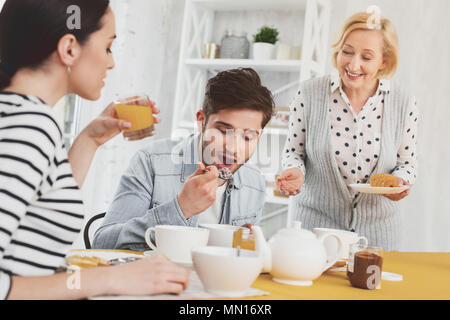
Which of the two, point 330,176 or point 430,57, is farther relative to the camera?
point 430,57

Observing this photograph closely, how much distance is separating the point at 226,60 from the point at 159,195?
1998 mm

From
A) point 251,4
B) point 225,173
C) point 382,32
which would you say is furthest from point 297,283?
point 251,4

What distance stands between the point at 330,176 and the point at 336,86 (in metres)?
0.40

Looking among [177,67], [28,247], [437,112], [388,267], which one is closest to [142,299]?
[28,247]

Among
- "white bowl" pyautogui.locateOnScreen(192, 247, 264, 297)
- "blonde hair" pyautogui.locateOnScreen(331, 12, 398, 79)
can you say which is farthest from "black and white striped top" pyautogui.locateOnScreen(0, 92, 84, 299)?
"blonde hair" pyautogui.locateOnScreen(331, 12, 398, 79)

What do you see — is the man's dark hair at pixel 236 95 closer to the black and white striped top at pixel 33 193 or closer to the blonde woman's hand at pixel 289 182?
the blonde woman's hand at pixel 289 182

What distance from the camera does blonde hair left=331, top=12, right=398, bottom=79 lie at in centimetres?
211

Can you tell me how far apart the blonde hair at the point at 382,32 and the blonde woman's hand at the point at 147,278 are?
1533 mm

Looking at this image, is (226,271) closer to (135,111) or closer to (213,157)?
(135,111)

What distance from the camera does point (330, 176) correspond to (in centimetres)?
216

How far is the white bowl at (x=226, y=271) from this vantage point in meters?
0.91

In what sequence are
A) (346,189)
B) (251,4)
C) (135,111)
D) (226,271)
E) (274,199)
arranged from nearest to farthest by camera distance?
(226,271) < (135,111) < (346,189) < (274,199) < (251,4)

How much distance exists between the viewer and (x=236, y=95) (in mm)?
1644

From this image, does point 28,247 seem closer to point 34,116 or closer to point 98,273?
point 98,273
